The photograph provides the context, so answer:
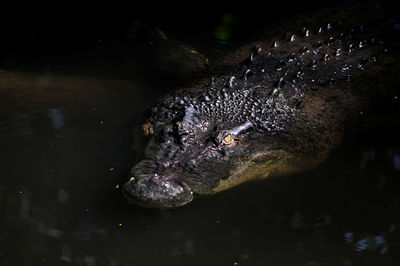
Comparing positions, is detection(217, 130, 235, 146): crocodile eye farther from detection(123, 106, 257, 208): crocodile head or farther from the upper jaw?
the upper jaw

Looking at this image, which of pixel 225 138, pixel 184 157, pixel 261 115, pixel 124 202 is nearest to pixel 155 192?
pixel 124 202

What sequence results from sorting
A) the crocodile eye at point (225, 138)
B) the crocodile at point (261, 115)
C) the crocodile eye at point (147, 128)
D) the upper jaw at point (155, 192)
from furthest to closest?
the crocodile eye at point (147, 128), the crocodile eye at point (225, 138), the crocodile at point (261, 115), the upper jaw at point (155, 192)

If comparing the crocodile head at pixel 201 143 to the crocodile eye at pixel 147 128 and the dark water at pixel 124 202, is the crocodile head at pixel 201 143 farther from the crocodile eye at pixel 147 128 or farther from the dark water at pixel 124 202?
the dark water at pixel 124 202

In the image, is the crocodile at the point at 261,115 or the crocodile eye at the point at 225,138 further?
the crocodile eye at the point at 225,138

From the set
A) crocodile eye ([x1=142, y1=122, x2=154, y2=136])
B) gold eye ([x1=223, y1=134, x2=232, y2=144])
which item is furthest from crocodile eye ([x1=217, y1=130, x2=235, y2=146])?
crocodile eye ([x1=142, y1=122, x2=154, y2=136])

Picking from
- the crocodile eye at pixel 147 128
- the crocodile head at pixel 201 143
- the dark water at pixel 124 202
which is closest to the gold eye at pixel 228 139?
the crocodile head at pixel 201 143

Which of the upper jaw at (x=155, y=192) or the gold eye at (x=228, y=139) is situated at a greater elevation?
the gold eye at (x=228, y=139)
